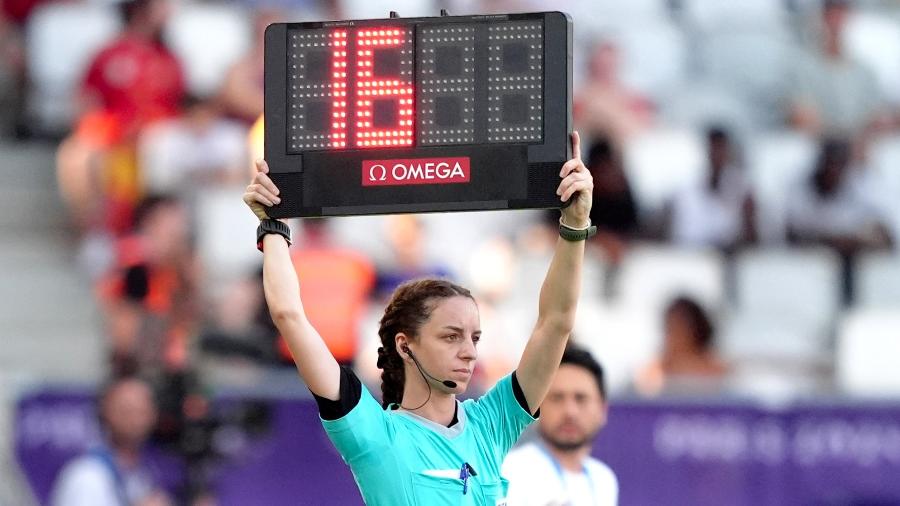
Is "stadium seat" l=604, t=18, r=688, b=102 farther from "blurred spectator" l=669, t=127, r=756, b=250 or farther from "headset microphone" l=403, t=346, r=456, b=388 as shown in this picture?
"headset microphone" l=403, t=346, r=456, b=388

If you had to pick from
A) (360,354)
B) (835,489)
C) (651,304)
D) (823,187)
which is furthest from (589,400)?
(823,187)

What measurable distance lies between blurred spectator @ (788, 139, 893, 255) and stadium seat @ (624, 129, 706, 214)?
66cm

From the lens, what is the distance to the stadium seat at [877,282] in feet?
40.4

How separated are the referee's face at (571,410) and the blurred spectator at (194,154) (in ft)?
19.7

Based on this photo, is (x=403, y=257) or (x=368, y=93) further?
(x=403, y=257)

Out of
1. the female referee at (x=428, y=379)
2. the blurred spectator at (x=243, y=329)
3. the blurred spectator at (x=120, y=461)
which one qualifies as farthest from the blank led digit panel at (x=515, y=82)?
the blurred spectator at (x=243, y=329)

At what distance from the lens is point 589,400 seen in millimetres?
7172

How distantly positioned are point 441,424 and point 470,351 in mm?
210

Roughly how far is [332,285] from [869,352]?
3002mm

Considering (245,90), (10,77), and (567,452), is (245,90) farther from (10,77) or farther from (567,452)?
(567,452)

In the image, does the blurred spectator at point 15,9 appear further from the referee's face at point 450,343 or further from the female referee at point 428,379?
the referee's face at point 450,343

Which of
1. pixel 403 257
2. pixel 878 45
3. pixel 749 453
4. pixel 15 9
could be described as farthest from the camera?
pixel 878 45

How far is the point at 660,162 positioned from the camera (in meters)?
13.3

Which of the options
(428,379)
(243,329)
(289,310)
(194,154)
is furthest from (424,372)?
(194,154)
